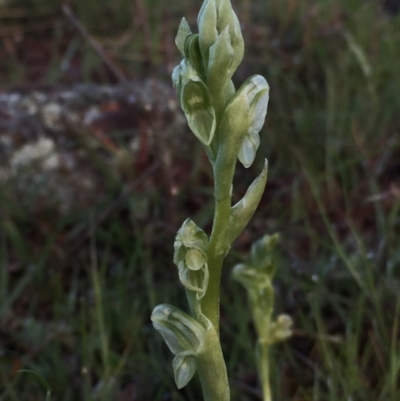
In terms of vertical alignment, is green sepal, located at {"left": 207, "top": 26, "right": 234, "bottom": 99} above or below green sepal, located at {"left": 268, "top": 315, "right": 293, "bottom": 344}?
above

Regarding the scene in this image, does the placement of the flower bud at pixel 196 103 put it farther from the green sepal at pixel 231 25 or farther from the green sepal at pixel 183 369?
the green sepal at pixel 183 369

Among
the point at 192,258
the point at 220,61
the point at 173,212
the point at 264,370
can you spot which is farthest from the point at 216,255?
the point at 173,212

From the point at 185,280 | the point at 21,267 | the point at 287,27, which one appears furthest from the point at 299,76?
the point at 185,280

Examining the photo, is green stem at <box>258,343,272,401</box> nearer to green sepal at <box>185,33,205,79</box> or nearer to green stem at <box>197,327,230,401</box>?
green stem at <box>197,327,230,401</box>

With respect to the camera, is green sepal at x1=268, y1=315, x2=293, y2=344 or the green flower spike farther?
green sepal at x1=268, y1=315, x2=293, y2=344

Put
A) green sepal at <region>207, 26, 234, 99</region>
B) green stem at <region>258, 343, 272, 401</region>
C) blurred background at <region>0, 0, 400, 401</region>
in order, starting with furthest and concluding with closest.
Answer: blurred background at <region>0, 0, 400, 401</region> < green stem at <region>258, 343, 272, 401</region> < green sepal at <region>207, 26, 234, 99</region>

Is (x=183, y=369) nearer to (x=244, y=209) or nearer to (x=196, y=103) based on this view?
(x=244, y=209)

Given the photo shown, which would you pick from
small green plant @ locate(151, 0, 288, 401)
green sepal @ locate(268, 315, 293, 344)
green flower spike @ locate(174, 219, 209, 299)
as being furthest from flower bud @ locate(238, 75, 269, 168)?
green sepal @ locate(268, 315, 293, 344)
